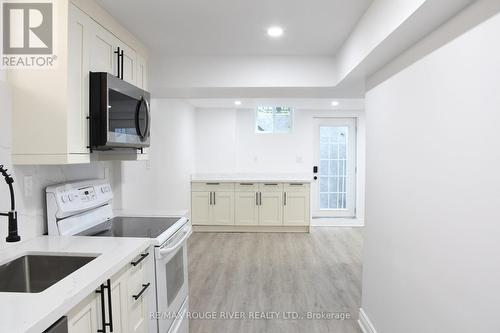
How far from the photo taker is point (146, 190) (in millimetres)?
3586

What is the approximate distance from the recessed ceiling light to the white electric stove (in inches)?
59.5

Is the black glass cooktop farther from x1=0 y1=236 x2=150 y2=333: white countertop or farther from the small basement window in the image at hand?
the small basement window

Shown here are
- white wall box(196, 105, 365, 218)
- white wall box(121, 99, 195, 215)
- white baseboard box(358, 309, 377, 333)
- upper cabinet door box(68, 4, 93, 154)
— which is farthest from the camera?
white wall box(196, 105, 365, 218)

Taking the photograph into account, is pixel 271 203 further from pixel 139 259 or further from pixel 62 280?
pixel 62 280

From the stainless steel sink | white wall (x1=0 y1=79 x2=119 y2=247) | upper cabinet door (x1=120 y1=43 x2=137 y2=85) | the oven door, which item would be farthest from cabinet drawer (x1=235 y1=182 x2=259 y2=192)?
the stainless steel sink

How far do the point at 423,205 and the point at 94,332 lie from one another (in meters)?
1.62

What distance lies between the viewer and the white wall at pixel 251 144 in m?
6.07

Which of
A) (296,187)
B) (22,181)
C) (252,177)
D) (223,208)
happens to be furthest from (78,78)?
(252,177)

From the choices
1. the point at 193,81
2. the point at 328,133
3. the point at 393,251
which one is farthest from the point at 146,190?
the point at 328,133

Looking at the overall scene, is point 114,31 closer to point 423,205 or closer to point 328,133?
point 423,205

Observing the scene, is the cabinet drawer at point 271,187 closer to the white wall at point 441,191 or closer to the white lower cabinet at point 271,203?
the white lower cabinet at point 271,203

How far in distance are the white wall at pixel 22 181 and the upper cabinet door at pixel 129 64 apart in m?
0.72

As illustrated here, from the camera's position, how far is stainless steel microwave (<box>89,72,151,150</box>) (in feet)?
6.02

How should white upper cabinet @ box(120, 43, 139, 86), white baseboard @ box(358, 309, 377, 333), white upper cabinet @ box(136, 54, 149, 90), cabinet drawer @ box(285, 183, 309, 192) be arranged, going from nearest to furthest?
white upper cabinet @ box(120, 43, 139, 86), white baseboard @ box(358, 309, 377, 333), white upper cabinet @ box(136, 54, 149, 90), cabinet drawer @ box(285, 183, 309, 192)
